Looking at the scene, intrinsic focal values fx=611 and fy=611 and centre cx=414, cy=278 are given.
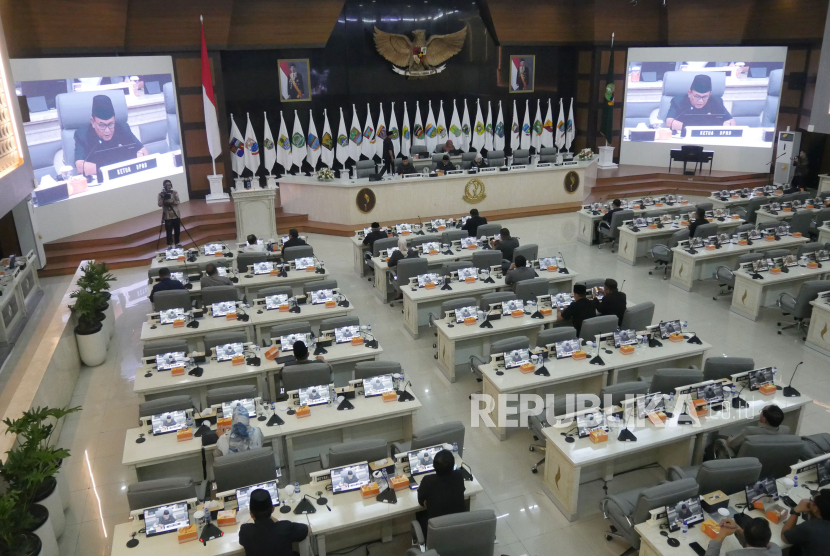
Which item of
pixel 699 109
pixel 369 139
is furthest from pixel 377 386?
pixel 699 109

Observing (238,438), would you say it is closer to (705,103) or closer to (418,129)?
(418,129)

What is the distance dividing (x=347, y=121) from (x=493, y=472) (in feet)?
48.0

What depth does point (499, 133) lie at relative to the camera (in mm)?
20781

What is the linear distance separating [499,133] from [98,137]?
12.2 meters

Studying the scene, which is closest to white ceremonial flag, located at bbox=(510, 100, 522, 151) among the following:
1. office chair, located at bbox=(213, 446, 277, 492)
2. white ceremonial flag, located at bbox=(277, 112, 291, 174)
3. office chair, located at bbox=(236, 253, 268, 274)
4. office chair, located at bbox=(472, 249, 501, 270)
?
white ceremonial flag, located at bbox=(277, 112, 291, 174)

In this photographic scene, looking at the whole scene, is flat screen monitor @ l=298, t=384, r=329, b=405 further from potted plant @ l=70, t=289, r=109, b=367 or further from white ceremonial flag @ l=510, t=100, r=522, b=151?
white ceremonial flag @ l=510, t=100, r=522, b=151

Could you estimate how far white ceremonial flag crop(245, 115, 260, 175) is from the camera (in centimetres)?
1770

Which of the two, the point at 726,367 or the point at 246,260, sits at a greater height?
the point at 246,260

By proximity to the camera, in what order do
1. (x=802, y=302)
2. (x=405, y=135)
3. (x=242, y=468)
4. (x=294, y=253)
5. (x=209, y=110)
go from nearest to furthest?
1. (x=242, y=468)
2. (x=802, y=302)
3. (x=294, y=253)
4. (x=209, y=110)
5. (x=405, y=135)

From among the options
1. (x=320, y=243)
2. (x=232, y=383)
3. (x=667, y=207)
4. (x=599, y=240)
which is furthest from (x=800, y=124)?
(x=232, y=383)

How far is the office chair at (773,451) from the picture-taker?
19.1 ft

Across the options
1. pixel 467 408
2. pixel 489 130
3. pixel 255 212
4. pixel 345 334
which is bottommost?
pixel 467 408

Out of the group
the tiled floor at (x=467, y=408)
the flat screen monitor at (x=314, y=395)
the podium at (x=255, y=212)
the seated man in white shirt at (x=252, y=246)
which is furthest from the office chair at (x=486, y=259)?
the podium at (x=255, y=212)

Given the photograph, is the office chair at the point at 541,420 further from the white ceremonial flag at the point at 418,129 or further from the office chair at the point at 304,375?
the white ceremonial flag at the point at 418,129
